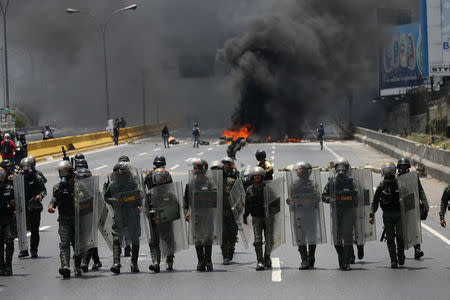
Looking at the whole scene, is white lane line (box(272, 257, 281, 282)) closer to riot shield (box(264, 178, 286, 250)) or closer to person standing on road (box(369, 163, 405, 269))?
riot shield (box(264, 178, 286, 250))

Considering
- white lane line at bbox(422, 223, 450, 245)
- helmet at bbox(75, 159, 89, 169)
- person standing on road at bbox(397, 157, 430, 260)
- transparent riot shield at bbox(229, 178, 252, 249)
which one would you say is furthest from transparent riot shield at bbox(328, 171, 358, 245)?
helmet at bbox(75, 159, 89, 169)

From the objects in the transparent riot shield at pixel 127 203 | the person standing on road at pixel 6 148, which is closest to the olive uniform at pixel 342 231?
the transparent riot shield at pixel 127 203

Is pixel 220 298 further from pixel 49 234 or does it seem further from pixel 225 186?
pixel 49 234

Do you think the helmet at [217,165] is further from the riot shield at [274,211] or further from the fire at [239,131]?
the fire at [239,131]

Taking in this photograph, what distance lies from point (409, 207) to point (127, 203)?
12.0 feet

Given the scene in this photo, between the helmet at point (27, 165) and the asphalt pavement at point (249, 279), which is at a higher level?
the helmet at point (27, 165)

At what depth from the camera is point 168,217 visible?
33.6 ft

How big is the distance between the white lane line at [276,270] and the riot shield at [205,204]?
0.83 meters

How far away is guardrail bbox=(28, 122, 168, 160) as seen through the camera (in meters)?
35.6

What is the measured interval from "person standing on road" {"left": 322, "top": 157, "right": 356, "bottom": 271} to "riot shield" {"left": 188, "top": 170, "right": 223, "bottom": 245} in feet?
4.67

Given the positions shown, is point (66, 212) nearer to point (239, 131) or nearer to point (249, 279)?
point (249, 279)

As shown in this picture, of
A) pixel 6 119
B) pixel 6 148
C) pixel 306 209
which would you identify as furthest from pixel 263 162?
pixel 6 119

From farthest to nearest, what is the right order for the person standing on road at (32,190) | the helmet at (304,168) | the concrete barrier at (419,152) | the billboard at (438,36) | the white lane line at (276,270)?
the billboard at (438,36)
the concrete barrier at (419,152)
the person standing on road at (32,190)
the helmet at (304,168)
the white lane line at (276,270)

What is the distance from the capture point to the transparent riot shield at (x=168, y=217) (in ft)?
33.4
